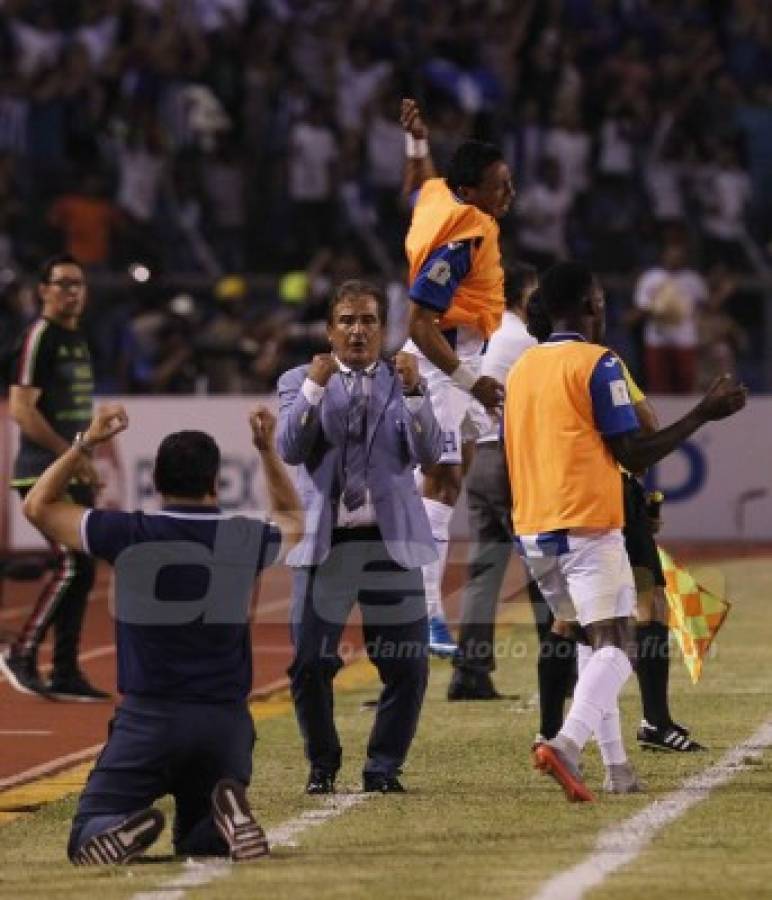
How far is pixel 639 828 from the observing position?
8.88 metres

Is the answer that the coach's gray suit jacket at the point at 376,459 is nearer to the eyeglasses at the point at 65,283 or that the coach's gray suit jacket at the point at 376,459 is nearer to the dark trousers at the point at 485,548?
the dark trousers at the point at 485,548

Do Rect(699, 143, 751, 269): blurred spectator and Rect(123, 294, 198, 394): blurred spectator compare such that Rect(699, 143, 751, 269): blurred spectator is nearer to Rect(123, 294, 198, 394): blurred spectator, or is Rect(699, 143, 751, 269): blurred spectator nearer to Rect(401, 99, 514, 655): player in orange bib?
Rect(123, 294, 198, 394): blurred spectator

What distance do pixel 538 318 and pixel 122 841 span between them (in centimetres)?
269

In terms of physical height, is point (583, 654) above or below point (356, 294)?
below

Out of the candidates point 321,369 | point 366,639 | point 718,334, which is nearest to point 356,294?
point 321,369

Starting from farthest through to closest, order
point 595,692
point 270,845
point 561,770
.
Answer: point 595,692
point 561,770
point 270,845

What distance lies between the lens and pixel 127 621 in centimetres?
857

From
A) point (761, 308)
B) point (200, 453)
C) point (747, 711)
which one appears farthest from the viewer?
point (761, 308)

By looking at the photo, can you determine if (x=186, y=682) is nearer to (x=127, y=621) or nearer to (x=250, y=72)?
(x=127, y=621)

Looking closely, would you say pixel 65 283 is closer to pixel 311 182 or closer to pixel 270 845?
pixel 270 845

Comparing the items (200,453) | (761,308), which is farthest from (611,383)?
(761,308)

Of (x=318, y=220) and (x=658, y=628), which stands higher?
(x=318, y=220)

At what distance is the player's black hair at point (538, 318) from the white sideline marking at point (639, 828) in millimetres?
1775

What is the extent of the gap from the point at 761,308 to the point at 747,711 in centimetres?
1246
